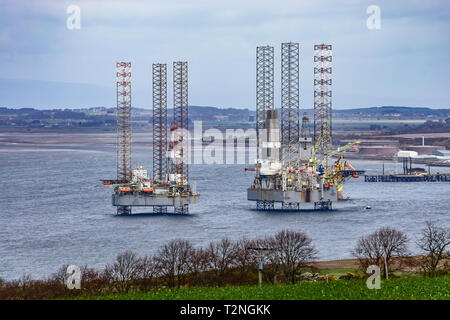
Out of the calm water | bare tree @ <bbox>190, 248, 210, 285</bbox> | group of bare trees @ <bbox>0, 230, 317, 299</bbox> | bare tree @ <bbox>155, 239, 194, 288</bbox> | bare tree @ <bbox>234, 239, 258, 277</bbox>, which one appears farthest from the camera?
the calm water

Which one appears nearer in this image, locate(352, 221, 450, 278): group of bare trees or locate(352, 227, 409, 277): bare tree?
locate(352, 221, 450, 278): group of bare trees

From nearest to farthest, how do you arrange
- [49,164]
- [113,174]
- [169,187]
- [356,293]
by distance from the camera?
[356,293], [169,187], [113,174], [49,164]

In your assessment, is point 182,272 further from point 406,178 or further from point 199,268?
point 406,178

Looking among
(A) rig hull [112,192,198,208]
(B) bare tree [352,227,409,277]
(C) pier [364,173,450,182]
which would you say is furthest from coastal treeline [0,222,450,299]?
Result: (C) pier [364,173,450,182]

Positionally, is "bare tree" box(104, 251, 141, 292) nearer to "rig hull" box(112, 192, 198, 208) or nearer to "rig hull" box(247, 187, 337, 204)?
"rig hull" box(112, 192, 198, 208)

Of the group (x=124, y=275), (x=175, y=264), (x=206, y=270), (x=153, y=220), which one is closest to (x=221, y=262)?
(x=206, y=270)
